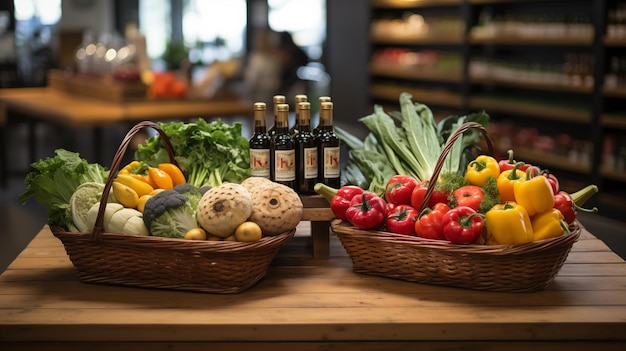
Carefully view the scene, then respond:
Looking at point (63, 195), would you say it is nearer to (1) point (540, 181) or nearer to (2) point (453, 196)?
(2) point (453, 196)

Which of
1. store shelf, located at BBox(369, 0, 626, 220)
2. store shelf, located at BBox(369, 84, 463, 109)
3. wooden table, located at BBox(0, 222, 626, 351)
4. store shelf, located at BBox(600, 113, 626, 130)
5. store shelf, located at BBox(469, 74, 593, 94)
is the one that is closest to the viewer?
wooden table, located at BBox(0, 222, 626, 351)

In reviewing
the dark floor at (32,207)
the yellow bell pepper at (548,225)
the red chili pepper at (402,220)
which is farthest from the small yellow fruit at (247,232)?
the dark floor at (32,207)

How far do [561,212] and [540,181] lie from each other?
0.58 ft

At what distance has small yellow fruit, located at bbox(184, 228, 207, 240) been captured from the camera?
2.25 m

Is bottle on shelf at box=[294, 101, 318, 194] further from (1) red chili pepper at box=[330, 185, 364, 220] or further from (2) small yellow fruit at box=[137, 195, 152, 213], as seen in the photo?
(2) small yellow fruit at box=[137, 195, 152, 213]

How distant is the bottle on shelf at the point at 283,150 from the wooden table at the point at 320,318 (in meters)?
0.39

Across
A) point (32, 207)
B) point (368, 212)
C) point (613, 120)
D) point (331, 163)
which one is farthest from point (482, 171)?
point (32, 207)

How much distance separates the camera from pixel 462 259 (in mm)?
2252

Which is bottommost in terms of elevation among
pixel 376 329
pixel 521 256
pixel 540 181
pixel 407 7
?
pixel 376 329

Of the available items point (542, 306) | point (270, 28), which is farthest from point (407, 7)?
point (542, 306)

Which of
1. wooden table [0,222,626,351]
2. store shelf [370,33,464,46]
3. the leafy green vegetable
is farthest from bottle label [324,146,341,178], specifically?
store shelf [370,33,464,46]

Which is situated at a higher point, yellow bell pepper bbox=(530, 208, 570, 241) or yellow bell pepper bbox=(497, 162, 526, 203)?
yellow bell pepper bbox=(497, 162, 526, 203)

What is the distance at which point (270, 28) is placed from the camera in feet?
47.8

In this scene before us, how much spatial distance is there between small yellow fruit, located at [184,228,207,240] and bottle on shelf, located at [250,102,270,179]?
0.43 meters
